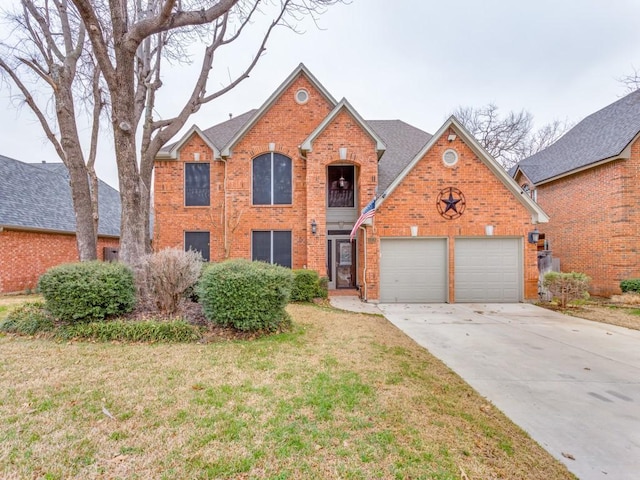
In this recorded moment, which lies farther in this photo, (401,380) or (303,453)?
(401,380)

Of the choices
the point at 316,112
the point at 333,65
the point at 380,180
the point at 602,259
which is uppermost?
the point at 333,65

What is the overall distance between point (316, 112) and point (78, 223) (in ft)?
29.8

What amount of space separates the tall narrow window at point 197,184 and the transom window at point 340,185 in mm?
5033

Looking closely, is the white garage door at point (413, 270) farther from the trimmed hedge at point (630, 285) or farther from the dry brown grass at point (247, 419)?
the trimmed hedge at point (630, 285)

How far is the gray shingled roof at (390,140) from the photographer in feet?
43.2

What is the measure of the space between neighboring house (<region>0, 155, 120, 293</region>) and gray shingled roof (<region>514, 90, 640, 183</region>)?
22635 mm

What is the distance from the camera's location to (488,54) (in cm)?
1791

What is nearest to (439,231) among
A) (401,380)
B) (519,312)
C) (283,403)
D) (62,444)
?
Result: (519,312)

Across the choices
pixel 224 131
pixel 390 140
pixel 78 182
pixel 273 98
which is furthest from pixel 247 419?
pixel 390 140

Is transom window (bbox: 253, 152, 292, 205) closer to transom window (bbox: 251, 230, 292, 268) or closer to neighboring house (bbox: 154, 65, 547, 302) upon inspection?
neighboring house (bbox: 154, 65, 547, 302)

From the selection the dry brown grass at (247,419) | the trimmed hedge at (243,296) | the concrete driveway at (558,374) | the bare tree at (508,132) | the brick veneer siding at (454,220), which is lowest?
the concrete driveway at (558,374)

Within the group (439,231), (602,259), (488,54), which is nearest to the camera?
(439,231)

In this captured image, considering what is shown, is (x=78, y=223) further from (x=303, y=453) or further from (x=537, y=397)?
(x=537, y=397)

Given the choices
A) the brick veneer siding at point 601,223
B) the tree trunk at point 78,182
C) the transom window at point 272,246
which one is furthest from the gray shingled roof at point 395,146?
the tree trunk at point 78,182
